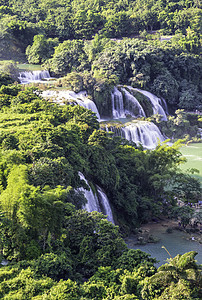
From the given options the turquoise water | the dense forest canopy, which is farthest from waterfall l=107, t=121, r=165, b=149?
the turquoise water

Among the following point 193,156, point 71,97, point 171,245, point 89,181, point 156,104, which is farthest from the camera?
point 156,104

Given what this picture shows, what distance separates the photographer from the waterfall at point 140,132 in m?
29.2

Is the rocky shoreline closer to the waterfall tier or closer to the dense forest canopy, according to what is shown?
the dense forest canopy

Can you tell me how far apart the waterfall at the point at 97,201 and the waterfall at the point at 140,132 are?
1201cm

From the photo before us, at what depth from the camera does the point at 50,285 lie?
27.8ft

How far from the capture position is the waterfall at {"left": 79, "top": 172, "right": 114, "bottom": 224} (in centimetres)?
1572

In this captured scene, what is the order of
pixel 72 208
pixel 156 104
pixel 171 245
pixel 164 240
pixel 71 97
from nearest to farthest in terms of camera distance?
pixel 72 208
pixel 171 245
pixel 164 240
pixel 71 97
pixel 156 104

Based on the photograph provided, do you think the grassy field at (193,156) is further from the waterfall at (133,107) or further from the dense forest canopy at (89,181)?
the waterfall at (133,107)

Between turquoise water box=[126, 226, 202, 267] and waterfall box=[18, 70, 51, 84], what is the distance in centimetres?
2339

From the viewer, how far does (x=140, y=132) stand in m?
30.1

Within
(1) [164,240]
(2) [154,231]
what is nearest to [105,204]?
(2) [154,231]

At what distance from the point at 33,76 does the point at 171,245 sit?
1045 inches

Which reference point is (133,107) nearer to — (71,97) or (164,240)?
(71,97)

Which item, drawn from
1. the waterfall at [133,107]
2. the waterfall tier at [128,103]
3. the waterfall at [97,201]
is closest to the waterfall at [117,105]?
the waterfall tier at [128,103]
